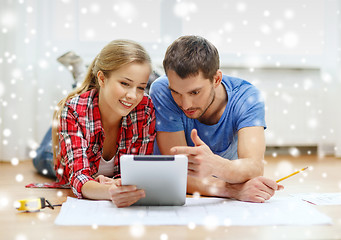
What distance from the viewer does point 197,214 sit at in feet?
3.41

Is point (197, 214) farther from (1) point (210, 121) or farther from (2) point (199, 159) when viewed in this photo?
(1) point (210, 121)

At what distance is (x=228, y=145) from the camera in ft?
4.71

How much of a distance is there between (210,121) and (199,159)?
0.36 m

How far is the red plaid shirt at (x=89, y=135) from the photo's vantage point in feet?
4.09

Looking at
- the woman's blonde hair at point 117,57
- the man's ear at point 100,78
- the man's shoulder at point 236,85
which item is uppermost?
the woman's blonde hair at point 117,57

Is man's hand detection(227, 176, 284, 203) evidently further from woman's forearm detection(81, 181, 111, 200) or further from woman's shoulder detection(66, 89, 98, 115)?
woman's shoulder detection(66, 89, 98, 115)

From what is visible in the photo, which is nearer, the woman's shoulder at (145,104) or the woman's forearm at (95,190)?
the woman's forearm at (95,190)

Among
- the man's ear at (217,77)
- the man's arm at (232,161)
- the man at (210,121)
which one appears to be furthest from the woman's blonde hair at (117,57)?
the man's arm at (232,161)

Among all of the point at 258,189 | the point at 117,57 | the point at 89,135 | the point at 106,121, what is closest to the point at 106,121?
the point at 106,121

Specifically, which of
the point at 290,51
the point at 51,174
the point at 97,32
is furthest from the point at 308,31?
the point at 51,174

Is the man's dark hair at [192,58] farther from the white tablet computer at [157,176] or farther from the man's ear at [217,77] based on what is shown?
the white tablet computer at [157,176]

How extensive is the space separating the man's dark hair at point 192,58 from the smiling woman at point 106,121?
134mm

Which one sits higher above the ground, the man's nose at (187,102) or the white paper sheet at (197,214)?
the man's nose at (187,102)

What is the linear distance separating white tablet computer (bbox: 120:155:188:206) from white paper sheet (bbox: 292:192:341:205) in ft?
1.51
